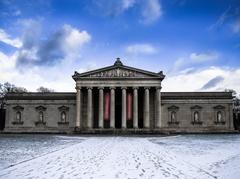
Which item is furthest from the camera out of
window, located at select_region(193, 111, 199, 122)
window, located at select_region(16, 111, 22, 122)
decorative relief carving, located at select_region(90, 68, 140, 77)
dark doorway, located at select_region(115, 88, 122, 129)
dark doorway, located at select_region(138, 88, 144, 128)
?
window, located at select_region(16, 111, 22, 122)

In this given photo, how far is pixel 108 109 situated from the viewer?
62.8 metres

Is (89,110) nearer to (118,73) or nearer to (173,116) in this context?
(118,73)

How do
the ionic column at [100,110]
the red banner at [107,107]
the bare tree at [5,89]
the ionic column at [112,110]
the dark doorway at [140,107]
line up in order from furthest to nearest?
the bare tree at [5,89] < the dark doorway at [140,107] < the red banner at [107,107] < the ionic column at [100,110] < the ionic column at [112,110]

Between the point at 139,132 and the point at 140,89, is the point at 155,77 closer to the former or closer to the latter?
the point at 140,89

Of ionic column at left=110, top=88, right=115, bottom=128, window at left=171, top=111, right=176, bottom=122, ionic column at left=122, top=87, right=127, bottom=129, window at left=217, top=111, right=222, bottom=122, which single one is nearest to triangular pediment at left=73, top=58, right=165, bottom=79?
ionic column at left=122, top=87, right=127, bottom=129

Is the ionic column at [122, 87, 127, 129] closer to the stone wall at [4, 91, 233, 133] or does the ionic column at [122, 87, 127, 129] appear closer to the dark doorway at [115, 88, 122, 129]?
the dark doorway at [115, 88, 122, 129]

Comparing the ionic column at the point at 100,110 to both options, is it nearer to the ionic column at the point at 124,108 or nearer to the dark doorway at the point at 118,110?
the ionic column at the point at 124,108

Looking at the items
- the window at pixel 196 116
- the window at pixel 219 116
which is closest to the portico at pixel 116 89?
the window at pixel 196 116

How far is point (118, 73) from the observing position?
63.5 m

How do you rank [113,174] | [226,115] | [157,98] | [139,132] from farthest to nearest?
[226,115] < [157,98] < [139,132] < [113,174]

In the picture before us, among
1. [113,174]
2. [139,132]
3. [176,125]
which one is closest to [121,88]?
[139,132]

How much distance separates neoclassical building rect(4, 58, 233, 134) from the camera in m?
63.2

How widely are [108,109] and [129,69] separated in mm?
9197

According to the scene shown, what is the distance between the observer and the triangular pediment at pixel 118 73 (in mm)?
63156
